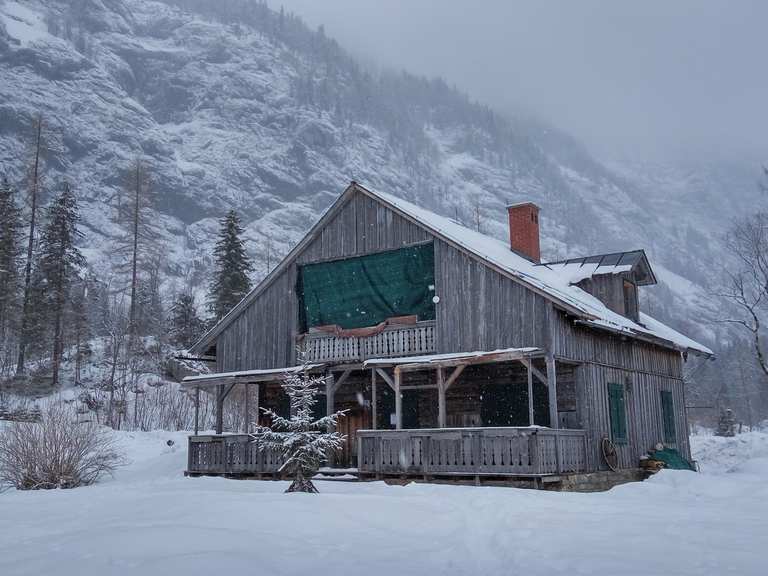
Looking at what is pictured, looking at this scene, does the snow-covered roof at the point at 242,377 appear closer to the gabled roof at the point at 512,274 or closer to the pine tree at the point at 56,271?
the gabled roof at the point at 512,274

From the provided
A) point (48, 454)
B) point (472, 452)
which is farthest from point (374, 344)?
point (48, 454)

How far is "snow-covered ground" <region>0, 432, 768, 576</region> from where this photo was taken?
727 centimetres

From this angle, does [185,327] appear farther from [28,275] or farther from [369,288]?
[369,288]

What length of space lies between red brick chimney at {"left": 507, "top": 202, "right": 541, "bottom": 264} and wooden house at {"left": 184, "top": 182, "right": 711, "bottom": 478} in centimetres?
5

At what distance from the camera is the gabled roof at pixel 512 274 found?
18.3m

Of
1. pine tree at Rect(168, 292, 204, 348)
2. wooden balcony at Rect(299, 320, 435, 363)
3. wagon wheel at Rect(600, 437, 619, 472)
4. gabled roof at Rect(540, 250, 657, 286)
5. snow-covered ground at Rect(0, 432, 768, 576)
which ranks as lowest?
snow-covered ground at Rect(0, 432, 768, 576)

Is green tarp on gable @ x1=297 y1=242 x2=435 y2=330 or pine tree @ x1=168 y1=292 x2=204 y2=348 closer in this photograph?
green tarp on gable @ x1=297 y1=242 x2=435 y2=330

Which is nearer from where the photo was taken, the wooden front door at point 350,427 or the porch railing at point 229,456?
the porch railing at point 229,456

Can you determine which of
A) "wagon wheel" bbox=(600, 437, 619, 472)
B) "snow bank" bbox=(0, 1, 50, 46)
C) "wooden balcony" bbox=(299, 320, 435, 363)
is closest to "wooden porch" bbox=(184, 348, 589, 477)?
"wooden balcony" bbox=(299, 320, 435, 363)

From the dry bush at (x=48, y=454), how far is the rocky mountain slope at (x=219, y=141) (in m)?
75.1

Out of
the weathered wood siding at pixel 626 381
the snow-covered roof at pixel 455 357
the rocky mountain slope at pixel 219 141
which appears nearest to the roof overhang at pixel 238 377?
the snow-covered roof at pixel 455 357

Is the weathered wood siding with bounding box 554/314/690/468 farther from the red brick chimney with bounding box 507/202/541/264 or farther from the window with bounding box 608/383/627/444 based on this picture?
the red brick chimney with bounding box 507/202/541/264

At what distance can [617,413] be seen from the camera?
21016 millimetres

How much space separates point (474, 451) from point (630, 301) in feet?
31.8
